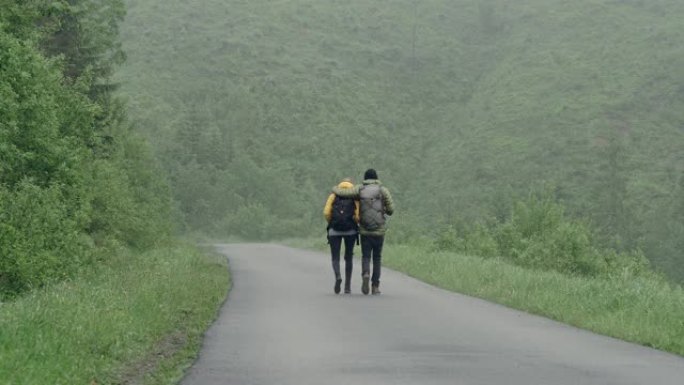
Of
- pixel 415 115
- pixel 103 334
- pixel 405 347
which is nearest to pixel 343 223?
pixel 405 347

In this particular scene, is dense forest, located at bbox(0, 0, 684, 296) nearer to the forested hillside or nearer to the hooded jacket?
the forested hillside

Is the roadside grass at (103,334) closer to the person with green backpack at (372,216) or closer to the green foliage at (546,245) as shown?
the person with green backpack at (372,216)

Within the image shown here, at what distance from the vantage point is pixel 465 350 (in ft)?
37.8

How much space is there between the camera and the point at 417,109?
11531cm

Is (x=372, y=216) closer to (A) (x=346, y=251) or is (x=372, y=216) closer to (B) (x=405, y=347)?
(A) (x=346, y=251)

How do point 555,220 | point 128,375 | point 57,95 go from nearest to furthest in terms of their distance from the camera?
point 128,375, point 57,95, point 555,220

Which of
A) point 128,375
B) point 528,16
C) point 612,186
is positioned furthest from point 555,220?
point 528,16

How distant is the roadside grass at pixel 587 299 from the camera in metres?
13.4

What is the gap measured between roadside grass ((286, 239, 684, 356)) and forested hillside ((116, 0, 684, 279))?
1594 inches

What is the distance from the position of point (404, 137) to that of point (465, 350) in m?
97.4

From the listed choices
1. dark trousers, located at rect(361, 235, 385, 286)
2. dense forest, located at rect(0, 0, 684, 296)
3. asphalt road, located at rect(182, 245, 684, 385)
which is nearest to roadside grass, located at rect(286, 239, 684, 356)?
asphalt road, located at rect(182, 245, 684, 385)

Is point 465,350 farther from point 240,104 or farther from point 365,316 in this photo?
point 240,104

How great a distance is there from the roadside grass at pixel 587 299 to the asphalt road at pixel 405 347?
0.49 metres

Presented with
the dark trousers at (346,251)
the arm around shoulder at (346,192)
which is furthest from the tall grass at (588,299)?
the arm around shoulder at (346,192)
